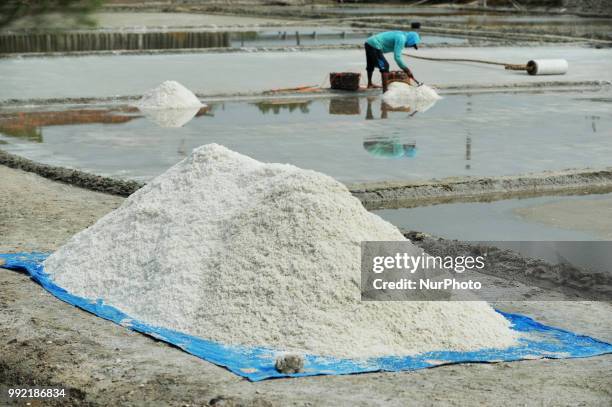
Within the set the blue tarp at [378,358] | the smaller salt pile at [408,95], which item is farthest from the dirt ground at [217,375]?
the smaller salt pile at [408,95]

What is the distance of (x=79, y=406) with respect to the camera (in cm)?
446

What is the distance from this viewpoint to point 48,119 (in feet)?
41.6

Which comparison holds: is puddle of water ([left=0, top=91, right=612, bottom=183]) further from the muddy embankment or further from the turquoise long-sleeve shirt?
the turquoise long-sleeve shirt

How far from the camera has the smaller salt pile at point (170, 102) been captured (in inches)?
516

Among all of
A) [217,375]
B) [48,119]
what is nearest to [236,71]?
[48,119]

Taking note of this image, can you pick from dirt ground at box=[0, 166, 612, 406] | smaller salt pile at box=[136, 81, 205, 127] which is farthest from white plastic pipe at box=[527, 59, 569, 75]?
dirt ground at box=[0, 166, 612, 406]

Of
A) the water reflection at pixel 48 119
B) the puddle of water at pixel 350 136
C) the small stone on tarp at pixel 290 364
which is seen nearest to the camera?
the small stone on tarp at pixel 290 364

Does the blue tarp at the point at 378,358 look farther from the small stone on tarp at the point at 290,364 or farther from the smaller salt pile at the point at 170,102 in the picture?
the smaller salt pile at the point at 170,102

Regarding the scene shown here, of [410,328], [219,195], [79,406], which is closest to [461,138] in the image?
[219,195]

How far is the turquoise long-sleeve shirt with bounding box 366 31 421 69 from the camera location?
14070mm

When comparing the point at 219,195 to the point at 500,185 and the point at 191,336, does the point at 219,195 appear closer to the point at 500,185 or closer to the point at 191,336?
the point at 191,336

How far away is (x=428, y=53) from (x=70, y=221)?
50.1 feet

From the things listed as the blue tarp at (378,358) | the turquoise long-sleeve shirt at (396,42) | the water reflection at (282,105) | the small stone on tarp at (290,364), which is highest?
the turquoise long-sleeve shirt at (396,42)

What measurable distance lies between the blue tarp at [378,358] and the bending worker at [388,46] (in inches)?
351
